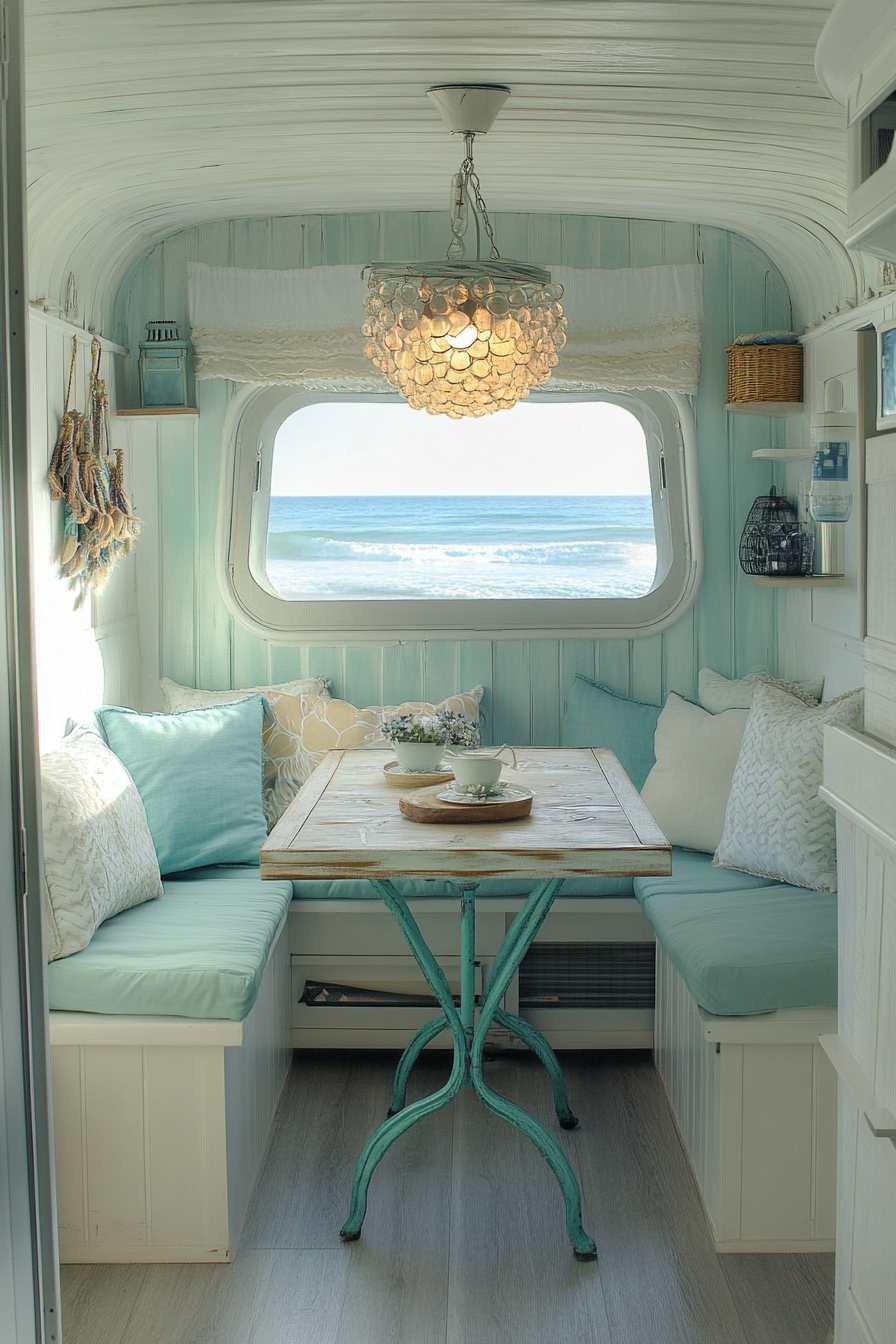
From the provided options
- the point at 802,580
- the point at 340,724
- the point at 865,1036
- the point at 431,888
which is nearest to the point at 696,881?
the point at 431,888

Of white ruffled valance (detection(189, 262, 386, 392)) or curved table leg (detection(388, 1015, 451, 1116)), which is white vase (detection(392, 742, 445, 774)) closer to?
curved table leg (detection(388, 1015, 451, 1116))

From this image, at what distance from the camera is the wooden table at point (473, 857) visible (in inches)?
95.1

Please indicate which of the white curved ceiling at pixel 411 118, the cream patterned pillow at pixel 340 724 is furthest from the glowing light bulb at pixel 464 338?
the cream patterned pillow at pixel 340 724

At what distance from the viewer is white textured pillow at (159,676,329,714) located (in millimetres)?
3965

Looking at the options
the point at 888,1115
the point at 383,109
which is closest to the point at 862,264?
the point at 383,109

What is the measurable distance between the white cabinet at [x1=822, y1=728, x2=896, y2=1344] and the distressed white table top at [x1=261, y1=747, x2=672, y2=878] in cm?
50

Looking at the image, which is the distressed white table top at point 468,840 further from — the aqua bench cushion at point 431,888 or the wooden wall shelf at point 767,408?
the wooden wall shelf at point 767,408

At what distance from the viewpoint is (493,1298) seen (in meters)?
2.49

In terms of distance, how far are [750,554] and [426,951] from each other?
183 centimetres

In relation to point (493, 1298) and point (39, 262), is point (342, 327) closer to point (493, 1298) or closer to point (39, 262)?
point (39, 262)

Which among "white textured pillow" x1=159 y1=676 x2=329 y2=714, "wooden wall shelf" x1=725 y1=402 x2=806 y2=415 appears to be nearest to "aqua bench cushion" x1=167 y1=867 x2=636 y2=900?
"white textured pillow" x1=159 y1=676 x2=329 y2=714

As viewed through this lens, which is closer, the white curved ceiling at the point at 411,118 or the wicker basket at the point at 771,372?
the white curved ceiling at the point at 411,118

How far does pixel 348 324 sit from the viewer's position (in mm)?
3914

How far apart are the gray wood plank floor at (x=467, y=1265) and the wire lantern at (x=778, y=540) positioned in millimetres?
1699
